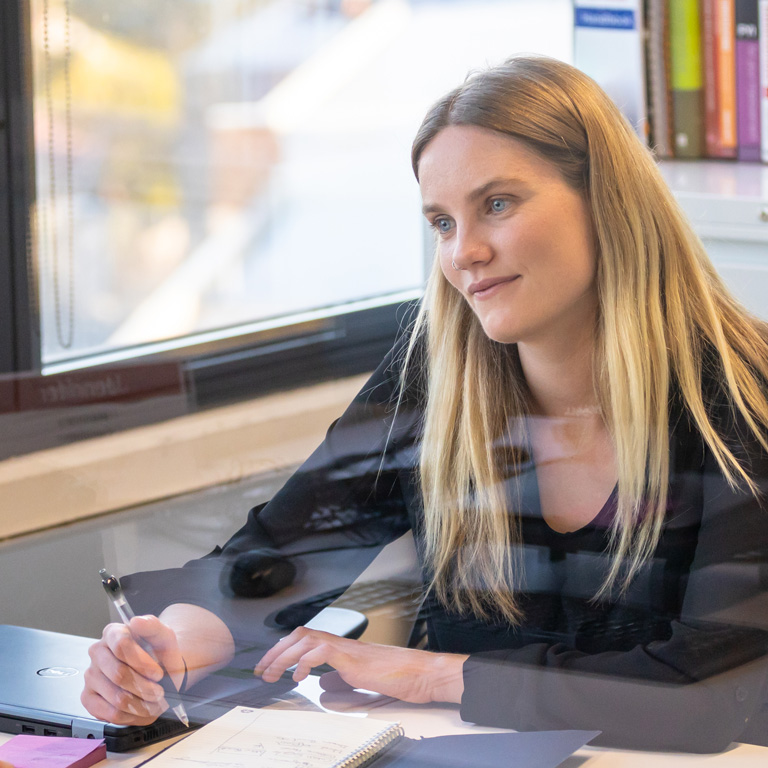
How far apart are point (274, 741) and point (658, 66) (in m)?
0.84

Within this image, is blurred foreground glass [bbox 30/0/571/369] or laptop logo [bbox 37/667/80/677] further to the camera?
blurred foreground glass [bbox 30/0/571/369]

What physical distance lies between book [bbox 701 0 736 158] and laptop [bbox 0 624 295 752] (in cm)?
79

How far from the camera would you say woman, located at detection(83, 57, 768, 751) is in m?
0.93

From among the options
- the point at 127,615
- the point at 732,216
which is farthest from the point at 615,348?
the point at 127,615

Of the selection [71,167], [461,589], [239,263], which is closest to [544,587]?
[461,589]

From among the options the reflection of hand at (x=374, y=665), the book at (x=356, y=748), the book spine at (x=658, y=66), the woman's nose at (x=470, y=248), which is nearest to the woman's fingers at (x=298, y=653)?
the reflection of hand at (x=374, y=665)

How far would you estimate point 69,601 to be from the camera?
1.20 m

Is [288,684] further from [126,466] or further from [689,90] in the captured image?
[689,90]

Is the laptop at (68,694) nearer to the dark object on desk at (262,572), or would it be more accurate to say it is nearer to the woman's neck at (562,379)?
the dark object on desk at (262,572)

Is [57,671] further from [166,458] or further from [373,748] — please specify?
[166,458]

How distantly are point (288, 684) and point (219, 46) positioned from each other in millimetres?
1450

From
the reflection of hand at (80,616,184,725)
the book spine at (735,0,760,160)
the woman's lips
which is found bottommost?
the reflection of hand at (80,616,184,725)

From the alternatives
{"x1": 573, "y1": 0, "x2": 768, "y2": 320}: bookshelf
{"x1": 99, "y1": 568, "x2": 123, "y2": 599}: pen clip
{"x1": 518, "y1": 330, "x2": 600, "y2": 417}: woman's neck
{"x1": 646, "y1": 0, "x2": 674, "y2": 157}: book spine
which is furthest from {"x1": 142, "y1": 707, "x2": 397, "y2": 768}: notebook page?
{"x1": 646, "y1": 0, "x2": 674, "y2": 157}: book spine

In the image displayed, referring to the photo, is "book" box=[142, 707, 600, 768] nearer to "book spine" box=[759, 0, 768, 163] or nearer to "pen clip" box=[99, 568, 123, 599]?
"pen clip" box=[99, 568, 123, 599]
